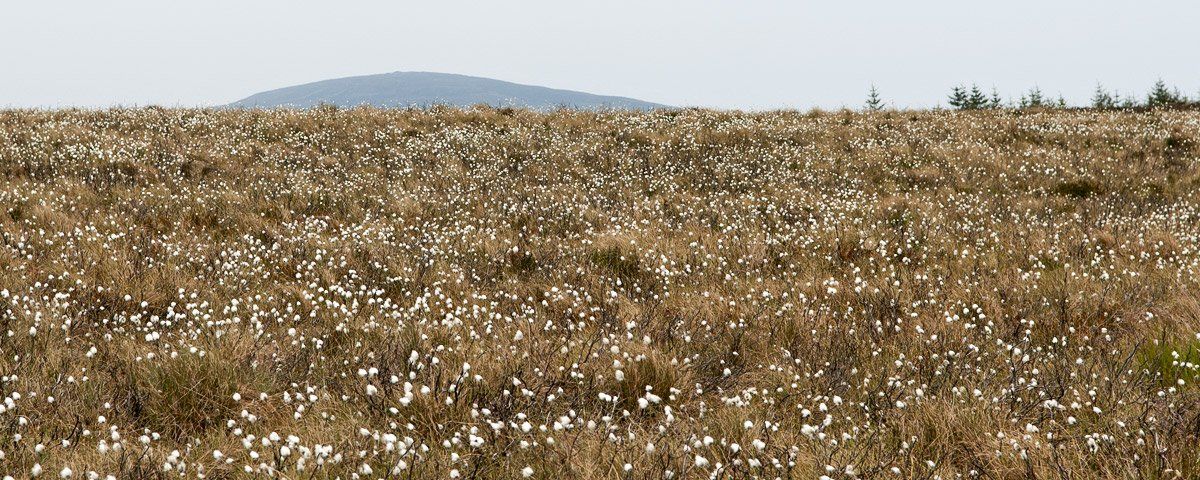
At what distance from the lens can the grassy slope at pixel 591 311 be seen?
10.1 feet

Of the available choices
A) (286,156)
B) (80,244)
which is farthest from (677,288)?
(286,156)

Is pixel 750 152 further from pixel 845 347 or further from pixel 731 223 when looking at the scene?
pixel 845 347

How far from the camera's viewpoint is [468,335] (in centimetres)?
496

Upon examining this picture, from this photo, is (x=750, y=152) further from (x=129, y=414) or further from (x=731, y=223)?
(x=129, y=414)

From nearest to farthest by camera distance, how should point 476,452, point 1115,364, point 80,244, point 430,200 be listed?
point 476,452, point 1115,364, point 80,244, point 430,200

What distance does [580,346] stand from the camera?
4.52m

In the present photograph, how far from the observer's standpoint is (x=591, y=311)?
5770 mm

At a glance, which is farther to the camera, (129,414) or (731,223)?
(731,223)

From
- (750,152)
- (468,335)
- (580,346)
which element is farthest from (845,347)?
(750,152)

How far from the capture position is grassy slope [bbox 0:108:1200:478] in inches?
121

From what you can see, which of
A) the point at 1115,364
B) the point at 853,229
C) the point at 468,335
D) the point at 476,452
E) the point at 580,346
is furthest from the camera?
the point at 853,229

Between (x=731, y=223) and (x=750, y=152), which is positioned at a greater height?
(x=750, y=152)

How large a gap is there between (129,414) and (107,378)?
542 mm

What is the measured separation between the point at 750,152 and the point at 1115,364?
1091 centimetres
